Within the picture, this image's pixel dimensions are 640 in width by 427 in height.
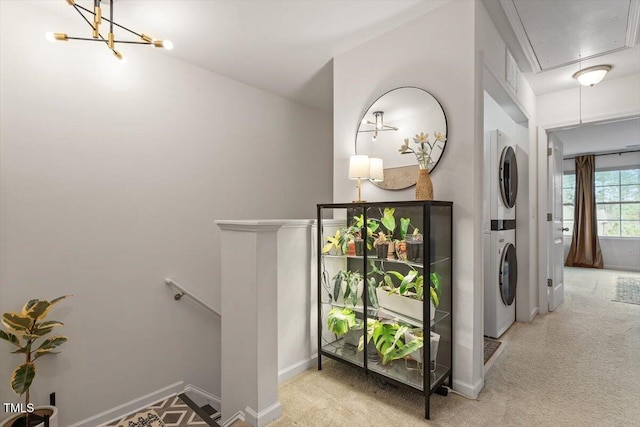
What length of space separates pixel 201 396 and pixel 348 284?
1.91 meters

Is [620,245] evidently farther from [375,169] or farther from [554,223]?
[375,169]

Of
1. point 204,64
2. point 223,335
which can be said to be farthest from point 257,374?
point 204,64

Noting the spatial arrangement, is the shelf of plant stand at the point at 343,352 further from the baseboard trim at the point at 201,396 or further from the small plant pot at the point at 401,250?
the baseboard trim at the point at 201,396

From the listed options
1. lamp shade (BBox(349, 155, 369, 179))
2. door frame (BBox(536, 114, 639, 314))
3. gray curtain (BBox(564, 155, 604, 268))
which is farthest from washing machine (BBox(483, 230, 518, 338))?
gray curtain (BBox(564, 155, 604, 268))

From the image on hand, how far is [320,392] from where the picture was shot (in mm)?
2045

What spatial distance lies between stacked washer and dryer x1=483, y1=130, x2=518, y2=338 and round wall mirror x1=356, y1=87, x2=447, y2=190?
3.23 ft

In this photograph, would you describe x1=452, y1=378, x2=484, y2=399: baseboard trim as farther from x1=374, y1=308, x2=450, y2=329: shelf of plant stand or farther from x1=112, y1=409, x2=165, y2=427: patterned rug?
x1=112, y1=409, x2=165, y2=427: patterned rug

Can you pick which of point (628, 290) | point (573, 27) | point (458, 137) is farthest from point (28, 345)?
point (628, 290)

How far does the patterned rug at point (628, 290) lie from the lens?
4.21m

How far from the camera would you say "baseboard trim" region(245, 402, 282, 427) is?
1748 mm

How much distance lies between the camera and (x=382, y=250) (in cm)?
209

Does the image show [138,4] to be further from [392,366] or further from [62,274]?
[392,366]

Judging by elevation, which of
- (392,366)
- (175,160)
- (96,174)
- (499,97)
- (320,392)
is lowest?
(320,392)

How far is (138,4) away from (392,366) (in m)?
2.95
